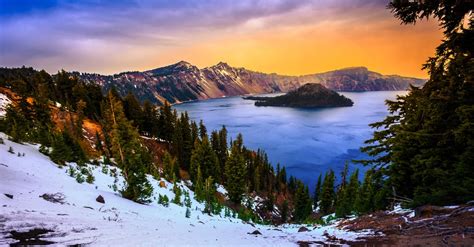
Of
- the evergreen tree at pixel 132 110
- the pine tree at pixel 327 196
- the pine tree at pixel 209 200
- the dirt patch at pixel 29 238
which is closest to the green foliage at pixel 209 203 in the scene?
the pine tree at pixel 209 200

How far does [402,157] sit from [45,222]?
60.7 ft

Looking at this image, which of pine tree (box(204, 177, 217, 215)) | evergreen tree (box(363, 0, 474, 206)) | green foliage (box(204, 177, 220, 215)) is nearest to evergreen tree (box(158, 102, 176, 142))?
pine tree (box(204, 177, 217, 215))

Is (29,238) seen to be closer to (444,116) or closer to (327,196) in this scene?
(444,116)

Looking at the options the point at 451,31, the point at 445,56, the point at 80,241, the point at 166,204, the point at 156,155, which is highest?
the point at 451,31

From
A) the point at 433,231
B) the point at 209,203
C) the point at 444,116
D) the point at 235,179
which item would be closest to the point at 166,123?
the point at 235,179

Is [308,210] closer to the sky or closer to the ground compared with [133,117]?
closer to the ground

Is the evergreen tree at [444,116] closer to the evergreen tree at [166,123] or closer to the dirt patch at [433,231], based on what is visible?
the dirt patch at [433,231]

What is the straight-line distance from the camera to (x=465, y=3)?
6.71 metres

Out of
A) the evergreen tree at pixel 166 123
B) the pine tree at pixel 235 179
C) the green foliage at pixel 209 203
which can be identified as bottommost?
the pine tree at pixel 235 179

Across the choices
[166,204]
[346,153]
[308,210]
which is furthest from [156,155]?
[346,153]

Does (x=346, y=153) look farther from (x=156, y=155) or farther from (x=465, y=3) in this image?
(x=465, y=3)

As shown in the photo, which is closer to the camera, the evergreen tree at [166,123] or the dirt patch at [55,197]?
the dirt patch at [55,197]

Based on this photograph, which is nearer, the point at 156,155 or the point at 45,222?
the point at 45,222

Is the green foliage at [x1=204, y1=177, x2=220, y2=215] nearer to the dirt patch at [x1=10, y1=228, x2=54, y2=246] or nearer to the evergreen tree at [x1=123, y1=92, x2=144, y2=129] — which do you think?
the dirt patch at [x1=10, y1=228, x2=54, y2=246]
